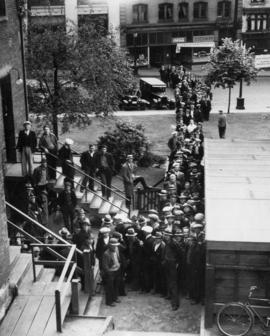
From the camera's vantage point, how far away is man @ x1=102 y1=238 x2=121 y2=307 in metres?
12.1

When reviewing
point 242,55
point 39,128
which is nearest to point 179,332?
point 39,128

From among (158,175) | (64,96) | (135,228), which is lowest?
(158,175)

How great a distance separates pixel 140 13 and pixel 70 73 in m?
30.5

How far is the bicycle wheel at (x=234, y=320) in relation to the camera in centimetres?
1052

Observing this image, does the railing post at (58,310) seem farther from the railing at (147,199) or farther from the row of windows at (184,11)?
the row of windows at (184,11)

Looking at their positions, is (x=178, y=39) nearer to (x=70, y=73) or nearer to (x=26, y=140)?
(x=70, y=73)

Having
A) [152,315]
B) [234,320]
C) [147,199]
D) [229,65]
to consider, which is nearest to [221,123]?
[229,65]

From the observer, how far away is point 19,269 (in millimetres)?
11508

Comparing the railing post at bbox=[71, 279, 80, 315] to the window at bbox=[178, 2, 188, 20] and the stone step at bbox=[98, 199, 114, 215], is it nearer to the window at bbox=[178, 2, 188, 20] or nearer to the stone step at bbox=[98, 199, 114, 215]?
the stone step at bbox=[98, 199, 114, 215]

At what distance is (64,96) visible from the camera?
21203mm

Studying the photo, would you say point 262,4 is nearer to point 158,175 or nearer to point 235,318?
point 158,175

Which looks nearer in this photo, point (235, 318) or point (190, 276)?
point (235, 318)

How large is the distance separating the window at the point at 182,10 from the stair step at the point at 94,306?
136 feet

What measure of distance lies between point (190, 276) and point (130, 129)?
11.4 m
